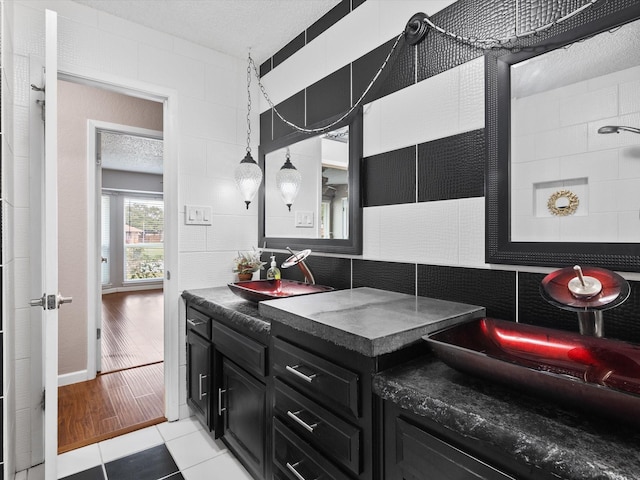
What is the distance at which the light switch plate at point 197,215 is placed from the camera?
89.0 inches

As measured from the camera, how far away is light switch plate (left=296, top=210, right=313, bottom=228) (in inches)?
82.4

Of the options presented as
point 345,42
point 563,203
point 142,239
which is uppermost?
point 345,42

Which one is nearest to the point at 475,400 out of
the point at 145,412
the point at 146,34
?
the point at 145,412

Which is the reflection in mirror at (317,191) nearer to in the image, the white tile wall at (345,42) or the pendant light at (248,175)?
the pendant light at (248,175)

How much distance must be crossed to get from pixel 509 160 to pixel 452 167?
0.23 metres

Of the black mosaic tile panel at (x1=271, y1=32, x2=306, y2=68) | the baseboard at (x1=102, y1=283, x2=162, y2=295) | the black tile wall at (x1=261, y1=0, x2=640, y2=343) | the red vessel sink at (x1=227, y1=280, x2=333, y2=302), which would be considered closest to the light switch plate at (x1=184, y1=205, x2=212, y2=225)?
the red vessel sink at (x1=227, y1=280, x2=333, y2=302)

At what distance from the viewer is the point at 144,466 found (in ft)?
5.94

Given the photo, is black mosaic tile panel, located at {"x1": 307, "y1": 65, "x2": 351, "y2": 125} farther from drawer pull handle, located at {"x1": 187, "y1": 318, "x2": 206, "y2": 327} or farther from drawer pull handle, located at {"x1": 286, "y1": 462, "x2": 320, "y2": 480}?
drawer pull handle, located at {"x1": 286, "y1": 462, "x2": 320, "y2": 480}

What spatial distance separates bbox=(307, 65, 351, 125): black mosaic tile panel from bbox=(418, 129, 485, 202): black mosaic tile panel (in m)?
0.62

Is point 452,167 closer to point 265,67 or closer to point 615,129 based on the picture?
point 615,129

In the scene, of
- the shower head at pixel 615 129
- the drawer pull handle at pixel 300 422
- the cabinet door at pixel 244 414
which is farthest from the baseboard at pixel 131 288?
the shower head at pixel 615 129

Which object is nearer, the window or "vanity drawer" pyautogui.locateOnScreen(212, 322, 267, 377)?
"vanity drawer" pyautogui.locateOnScreen(212, 322, 267, 377)

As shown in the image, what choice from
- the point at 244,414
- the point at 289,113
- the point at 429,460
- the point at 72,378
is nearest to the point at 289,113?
the point at 289,113

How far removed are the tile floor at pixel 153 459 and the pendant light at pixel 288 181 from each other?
4.94 ft
